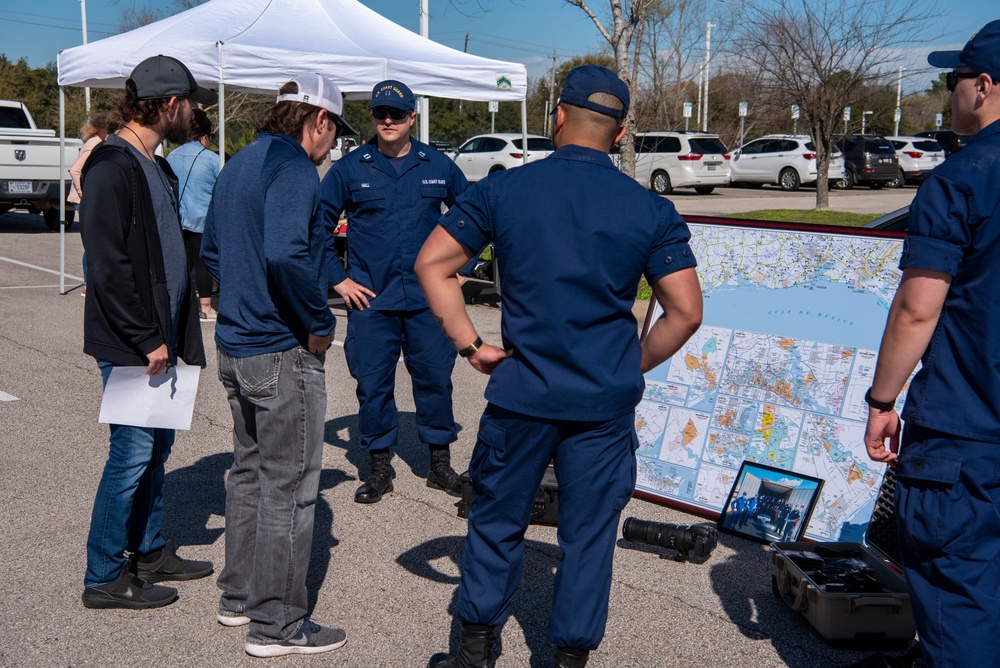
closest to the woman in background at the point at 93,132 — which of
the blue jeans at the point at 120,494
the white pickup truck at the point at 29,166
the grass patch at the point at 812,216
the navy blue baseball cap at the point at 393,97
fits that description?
the blue jeans at the point at 120,494

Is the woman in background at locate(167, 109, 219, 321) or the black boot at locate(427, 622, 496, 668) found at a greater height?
the woman in background at locate(167, 109, 219, 321)

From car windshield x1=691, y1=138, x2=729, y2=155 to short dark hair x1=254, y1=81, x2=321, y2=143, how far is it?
26497 millimetres

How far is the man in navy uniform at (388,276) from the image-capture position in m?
5.04

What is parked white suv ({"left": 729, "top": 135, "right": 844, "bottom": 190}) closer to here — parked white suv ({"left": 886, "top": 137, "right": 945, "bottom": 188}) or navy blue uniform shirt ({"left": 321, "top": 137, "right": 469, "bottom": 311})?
parked white suv ({"left": 886, "top": 137, "right": 945, "bottom": 188})

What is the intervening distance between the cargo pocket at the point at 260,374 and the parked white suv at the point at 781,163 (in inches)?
1164

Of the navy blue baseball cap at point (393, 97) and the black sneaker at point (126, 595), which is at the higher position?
the navy blue baseball cap at point (393, 97)

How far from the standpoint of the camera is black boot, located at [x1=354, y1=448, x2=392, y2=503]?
4984 millimetres

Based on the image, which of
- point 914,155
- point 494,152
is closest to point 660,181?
point 494,152

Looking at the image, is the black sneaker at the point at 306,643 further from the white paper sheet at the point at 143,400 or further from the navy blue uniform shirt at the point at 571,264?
the navy blue uniform shirt at the point at 571,264

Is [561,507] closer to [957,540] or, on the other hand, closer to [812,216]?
[957,540]

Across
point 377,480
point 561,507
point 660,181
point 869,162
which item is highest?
point 869,162

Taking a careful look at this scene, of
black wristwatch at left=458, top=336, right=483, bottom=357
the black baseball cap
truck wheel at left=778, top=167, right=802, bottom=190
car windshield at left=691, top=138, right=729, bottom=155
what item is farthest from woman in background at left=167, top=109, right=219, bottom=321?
truck wheel at left=778, top=167, right=802, bottom=190

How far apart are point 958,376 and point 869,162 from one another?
3234cm

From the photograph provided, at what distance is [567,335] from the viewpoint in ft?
9.20
